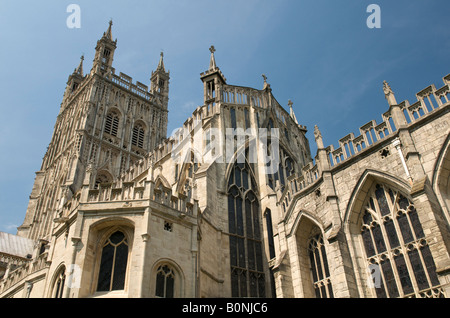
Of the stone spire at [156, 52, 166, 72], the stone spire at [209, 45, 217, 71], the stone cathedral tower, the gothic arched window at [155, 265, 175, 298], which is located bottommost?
the gothic arched window at [155, 265, 175, 298]

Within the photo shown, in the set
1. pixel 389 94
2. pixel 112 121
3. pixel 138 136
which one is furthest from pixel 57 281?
pixel 138 136

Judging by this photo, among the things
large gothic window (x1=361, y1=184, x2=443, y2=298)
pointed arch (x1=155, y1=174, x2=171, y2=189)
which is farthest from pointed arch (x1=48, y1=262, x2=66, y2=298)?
pointed arch (x1=155, y1=174, x2=171, y2=189)

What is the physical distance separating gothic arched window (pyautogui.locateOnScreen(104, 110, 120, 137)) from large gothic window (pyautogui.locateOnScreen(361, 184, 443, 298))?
38.0 metres

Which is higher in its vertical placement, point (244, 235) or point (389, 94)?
point (389, 94)

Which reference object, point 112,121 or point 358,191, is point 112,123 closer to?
point 112,121

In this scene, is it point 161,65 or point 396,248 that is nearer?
point 396,248

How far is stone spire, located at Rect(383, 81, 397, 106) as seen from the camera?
15.3m

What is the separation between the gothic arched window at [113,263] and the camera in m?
13.6

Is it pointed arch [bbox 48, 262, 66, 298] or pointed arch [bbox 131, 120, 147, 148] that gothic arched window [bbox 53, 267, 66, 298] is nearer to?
pointed arch [bbox 48, 262, 66, 298]

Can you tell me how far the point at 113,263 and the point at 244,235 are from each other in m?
8.32

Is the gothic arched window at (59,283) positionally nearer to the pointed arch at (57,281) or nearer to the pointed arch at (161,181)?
the pointed arch at (57,281)

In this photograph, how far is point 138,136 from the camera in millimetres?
50469
